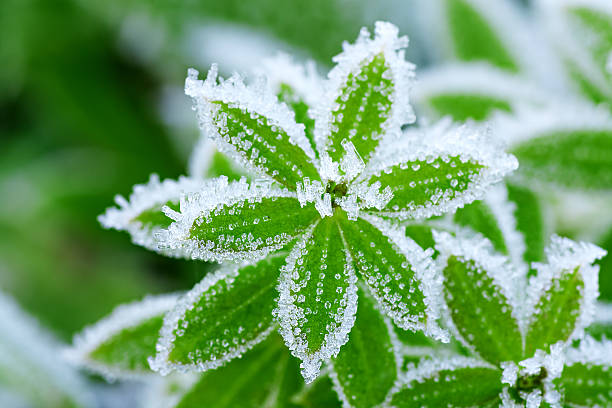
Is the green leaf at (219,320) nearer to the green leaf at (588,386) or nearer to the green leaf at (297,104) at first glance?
the green leaf at (297,104)

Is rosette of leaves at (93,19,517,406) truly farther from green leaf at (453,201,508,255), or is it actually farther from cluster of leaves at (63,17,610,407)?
green leaf at (453,201,508,255)

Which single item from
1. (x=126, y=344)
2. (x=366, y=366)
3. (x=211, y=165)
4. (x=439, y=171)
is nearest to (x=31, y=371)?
(x=126, y=344)

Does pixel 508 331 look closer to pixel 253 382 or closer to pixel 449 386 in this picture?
pixel 449 386

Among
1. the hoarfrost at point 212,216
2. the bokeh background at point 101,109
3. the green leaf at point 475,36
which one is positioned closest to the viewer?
the hoarfrost at point 212,216

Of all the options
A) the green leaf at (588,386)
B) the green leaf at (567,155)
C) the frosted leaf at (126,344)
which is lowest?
the green leaf at (588,386)

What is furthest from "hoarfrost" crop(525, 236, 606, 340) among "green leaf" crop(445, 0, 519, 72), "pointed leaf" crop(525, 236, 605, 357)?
"green leaf" crop(445, 0, 519, 72)

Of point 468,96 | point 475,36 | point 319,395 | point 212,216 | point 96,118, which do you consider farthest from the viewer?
point 96,118

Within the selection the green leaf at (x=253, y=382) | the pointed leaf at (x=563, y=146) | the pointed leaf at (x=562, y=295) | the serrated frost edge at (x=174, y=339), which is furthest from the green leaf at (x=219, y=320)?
the pointed leaf at (x=563, y=146)
